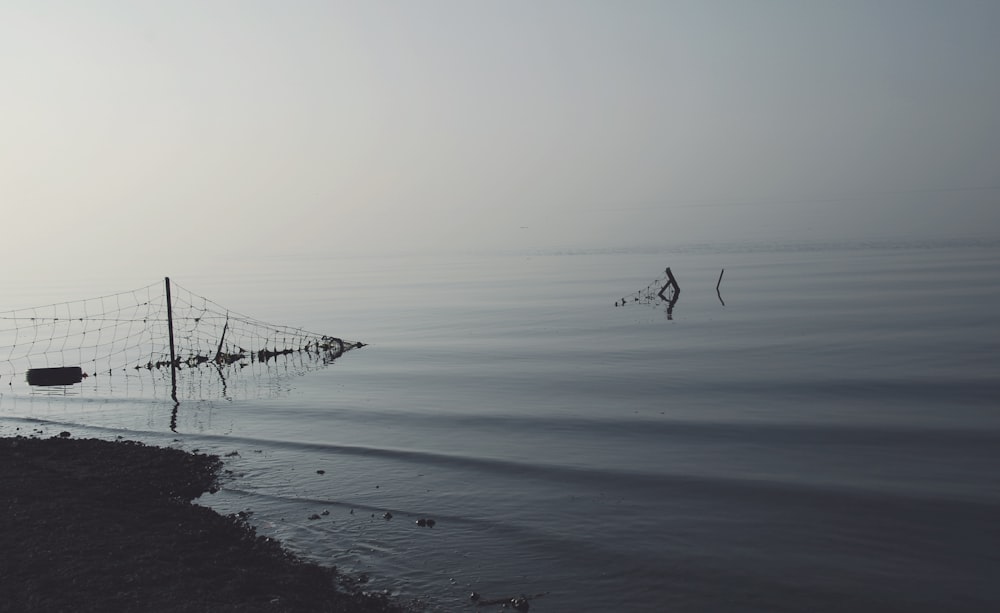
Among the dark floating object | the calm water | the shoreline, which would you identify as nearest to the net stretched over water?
the dark floating object

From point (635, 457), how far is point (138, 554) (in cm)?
1554

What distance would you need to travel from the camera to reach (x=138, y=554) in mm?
13695

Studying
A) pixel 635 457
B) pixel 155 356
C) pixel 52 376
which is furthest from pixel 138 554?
pixel 155 356

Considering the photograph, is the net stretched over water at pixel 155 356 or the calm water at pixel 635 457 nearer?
the calm water at pixel 635 457

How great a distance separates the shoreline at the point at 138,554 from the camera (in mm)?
11789

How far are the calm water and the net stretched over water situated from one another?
2.17 m

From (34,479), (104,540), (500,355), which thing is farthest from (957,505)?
(500,355)

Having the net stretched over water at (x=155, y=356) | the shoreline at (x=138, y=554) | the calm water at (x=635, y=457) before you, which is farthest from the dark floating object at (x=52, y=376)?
the shoreline at (x=138, y=554)

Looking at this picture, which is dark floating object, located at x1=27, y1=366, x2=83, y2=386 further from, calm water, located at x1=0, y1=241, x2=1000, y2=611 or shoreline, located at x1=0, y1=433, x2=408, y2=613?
shoreline, located at x1=0, y1=433, x2=408, y2=613

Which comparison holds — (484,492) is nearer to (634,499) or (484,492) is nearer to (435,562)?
(634,499)

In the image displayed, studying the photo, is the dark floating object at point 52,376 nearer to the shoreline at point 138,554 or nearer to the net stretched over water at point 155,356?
the net stretched over water at point 155,356

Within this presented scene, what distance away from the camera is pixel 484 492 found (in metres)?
20.6

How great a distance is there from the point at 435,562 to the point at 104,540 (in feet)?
20.6

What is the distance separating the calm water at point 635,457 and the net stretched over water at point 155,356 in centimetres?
217
